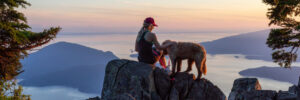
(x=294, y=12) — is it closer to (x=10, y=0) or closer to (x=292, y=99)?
(x=292, y=99)

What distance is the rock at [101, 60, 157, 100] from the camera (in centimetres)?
1038

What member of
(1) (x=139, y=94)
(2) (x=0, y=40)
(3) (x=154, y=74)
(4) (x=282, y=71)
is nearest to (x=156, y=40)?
(3) (x=154, y=74)

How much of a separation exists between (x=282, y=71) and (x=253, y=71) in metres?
22.0

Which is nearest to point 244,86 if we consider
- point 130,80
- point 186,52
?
point 186,52

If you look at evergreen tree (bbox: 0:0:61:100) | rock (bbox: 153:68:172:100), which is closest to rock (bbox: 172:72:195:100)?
rock (bbox: 153:68:172:100)

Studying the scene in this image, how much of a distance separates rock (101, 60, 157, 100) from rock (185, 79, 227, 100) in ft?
5.43

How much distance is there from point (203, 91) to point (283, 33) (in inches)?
627

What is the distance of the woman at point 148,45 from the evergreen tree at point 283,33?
15265 millimetres

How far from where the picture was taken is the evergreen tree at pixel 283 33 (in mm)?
22106

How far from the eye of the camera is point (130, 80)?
34.7 feet

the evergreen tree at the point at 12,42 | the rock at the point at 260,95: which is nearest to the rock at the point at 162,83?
the rock at the point at 260,95

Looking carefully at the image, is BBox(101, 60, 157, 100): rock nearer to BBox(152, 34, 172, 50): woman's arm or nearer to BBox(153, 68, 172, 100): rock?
BBox(153, 68, 172, 100): rock

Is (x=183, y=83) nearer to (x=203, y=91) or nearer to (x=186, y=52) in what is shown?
(x=203, y=91)

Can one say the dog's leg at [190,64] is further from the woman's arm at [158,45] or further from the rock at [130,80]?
the rock at [130,80]
